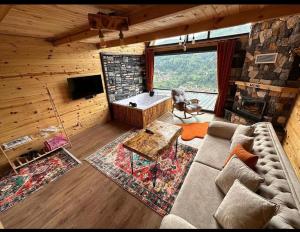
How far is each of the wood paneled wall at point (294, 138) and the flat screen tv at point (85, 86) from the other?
4.61 metres

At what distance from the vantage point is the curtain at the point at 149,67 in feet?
17.7

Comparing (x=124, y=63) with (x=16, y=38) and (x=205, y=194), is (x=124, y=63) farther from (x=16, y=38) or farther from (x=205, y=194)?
(x=205, y=194)

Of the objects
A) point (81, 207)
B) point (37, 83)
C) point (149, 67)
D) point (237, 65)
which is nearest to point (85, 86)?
point (37, 83)

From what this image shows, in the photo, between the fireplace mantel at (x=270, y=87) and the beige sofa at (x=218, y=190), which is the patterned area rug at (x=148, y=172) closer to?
the beige sofa at (x=218, y=190)

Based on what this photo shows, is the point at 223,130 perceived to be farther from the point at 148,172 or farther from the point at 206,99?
the point at 206,99

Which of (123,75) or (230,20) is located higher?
(230,20)

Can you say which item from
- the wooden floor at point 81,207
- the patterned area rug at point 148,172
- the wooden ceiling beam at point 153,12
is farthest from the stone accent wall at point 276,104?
the wooden floor at point 81,207

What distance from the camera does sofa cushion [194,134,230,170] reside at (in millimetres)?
1989

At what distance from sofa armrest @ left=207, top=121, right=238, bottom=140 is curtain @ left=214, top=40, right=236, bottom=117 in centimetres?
217

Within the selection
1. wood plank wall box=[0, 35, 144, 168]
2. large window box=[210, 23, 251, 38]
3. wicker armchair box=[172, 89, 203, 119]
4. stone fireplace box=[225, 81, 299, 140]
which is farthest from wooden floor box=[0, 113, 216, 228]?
large window box=[210, 23, 251, 38]

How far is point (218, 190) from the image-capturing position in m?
1.58

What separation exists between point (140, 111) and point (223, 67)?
2853mm

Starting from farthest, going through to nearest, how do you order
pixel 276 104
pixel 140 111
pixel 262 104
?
pixel 140 111 < pixel 262 104 < pixel 276 104

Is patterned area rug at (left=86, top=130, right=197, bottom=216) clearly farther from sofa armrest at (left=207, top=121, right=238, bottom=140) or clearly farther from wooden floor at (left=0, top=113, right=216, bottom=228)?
sofa armrest at (left=207, top=121, right=238, bottom=140)
